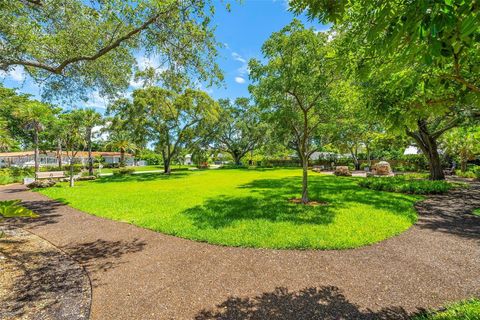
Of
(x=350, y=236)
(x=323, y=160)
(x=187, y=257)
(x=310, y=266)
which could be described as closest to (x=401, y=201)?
(x=350, y=236)

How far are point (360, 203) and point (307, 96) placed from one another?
5017mm

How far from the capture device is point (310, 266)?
4.32 metres

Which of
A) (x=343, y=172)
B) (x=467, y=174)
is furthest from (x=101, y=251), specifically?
(x=467, y=174)

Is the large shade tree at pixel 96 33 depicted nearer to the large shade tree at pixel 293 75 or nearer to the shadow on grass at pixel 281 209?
the large shade tree at pixel 293 75

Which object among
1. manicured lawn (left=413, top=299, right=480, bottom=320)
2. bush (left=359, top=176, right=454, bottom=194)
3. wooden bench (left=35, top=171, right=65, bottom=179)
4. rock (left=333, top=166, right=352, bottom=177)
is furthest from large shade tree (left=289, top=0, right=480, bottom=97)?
wooden bench (left=35, top=171, right=65, bottom=179)

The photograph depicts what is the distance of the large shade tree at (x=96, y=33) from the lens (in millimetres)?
6264

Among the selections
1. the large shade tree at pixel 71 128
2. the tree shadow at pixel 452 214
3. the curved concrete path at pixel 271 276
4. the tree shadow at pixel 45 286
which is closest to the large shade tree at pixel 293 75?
the tree shadow at pixel 452 214

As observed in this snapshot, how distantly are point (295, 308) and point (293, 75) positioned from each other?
24.3 feet

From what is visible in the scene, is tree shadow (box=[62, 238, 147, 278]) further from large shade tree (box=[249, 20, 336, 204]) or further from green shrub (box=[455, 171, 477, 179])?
green shrub (box=[455, 171, 477, 179])

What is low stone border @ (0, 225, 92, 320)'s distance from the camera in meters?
3.08

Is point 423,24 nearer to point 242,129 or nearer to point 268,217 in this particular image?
point 268,217

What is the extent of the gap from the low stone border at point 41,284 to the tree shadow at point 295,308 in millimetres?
1925

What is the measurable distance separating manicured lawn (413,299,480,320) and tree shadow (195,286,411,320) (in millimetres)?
285

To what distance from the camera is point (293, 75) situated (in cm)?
829
